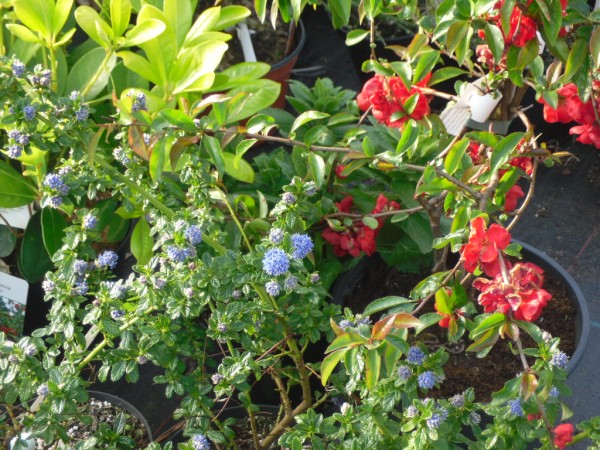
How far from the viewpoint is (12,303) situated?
1485mm

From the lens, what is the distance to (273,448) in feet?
4.54

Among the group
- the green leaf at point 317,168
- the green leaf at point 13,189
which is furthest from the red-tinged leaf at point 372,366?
the green leaf at point 13,189

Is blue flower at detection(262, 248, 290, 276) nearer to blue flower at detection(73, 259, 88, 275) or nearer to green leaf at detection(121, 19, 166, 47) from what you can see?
blue flower at detection(73, 259, 88, 275)

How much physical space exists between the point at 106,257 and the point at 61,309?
0.11 meters

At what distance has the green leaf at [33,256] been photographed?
5.27 ft

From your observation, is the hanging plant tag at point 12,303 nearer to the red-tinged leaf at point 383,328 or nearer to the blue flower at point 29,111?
the blue flower at point 29,111

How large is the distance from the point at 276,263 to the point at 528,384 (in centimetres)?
36

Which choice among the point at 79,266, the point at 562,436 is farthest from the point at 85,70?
the point at 562,436

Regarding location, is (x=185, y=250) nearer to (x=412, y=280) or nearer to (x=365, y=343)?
(x=365, y=343)

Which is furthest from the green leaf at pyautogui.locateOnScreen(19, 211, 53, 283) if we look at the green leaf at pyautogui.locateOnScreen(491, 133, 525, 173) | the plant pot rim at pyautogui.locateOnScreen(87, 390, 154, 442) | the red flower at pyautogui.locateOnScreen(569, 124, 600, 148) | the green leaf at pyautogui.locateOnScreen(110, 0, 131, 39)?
the red flower at pyautogui.locateOnScreen(569, 124, 600, 148)

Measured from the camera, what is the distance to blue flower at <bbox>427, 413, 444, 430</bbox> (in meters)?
0.95

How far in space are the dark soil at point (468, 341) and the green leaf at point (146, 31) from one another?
Answer: 2.15 ft

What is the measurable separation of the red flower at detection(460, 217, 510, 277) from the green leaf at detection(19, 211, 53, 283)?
3.22 ft

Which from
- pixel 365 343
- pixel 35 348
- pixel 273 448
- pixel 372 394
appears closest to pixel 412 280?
pixel 273 448
